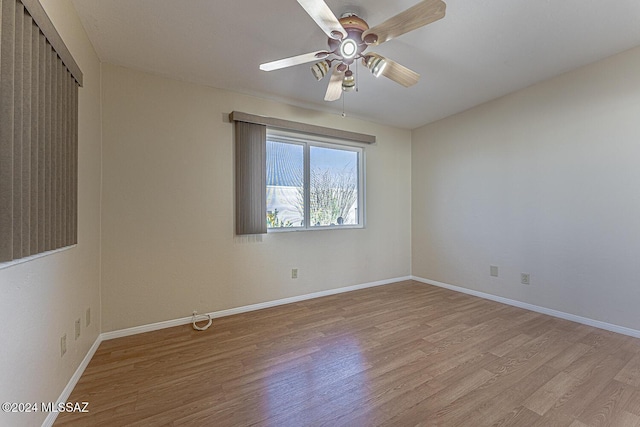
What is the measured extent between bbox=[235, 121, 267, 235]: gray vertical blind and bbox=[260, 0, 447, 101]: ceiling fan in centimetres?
113

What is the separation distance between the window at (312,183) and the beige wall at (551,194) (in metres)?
1.30

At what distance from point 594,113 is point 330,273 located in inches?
130

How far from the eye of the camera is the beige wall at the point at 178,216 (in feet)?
8.07

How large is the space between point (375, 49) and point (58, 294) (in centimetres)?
288

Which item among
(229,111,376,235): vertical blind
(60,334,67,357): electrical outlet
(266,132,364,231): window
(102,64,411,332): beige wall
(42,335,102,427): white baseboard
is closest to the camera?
(42,335,102,427): white baseboard

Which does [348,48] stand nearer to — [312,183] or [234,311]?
[312,183]

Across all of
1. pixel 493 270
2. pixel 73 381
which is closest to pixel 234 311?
pixel 73 381

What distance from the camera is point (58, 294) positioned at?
158 centimetres

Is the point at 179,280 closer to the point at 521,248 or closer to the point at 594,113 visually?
the point at 521,248

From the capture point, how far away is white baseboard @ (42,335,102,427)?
144 cm

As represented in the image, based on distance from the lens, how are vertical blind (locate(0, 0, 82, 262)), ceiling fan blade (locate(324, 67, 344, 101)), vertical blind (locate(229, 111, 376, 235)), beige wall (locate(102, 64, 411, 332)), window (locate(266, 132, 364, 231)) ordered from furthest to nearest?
window (locate(266, 132, 364, 231)) → vertical blind (locate(229, 111, 376, 235)) → beige wall (locate(102, 64, 411, 332)) → ceiling fan blade (locate(324, 67, 344, 101)) → vertical blind (locate(0, 0, 82, 262))

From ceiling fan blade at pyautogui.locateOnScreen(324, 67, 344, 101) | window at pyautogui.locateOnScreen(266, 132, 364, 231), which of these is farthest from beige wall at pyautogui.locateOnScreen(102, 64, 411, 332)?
ceiling fan blade at pyautogui.locateOnScreen(324, 67, 344, 101)

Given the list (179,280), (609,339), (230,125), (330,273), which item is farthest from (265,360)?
(609,339)

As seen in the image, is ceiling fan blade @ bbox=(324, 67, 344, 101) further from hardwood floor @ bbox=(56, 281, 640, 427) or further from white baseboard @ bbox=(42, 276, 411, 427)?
white baseboard @ bbox=(42, 276, 411, 427)
